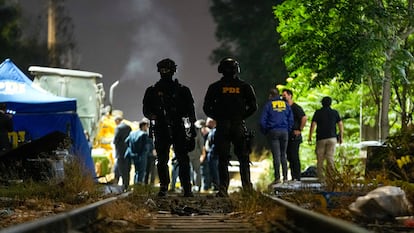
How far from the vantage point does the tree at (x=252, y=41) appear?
49.3m

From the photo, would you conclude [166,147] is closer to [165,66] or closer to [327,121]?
[165,66]

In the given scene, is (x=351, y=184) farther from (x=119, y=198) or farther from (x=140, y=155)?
(x=140, y=155)

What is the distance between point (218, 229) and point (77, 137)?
13470mm

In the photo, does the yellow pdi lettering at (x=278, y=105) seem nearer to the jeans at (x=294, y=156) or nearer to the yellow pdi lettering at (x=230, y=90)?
the jeans at (x=294, y=156)

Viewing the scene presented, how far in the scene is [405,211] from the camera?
7145 millimetres

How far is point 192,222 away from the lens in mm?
7582

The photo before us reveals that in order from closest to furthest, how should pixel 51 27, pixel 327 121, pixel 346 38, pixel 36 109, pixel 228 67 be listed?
pixel 228 67 < pixel 346 38 < pixel 327 121 < pixel 36 109 < pixel 51 27

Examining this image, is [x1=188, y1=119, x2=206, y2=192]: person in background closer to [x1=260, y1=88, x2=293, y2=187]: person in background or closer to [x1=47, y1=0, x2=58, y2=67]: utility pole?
[x1=260, y1=88, x2=293, y2=187]: person in background

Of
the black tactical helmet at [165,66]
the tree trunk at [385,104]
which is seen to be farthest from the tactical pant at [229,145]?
the tree trunk at [385,104]

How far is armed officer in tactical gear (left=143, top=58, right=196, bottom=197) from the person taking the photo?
38.4 feet

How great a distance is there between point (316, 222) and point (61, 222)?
1.81 meters

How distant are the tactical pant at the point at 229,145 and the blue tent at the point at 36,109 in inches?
270

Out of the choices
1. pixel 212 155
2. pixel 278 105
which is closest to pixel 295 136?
pixel 278 105

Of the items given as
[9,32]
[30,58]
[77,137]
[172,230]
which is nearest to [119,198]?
[172,230]
